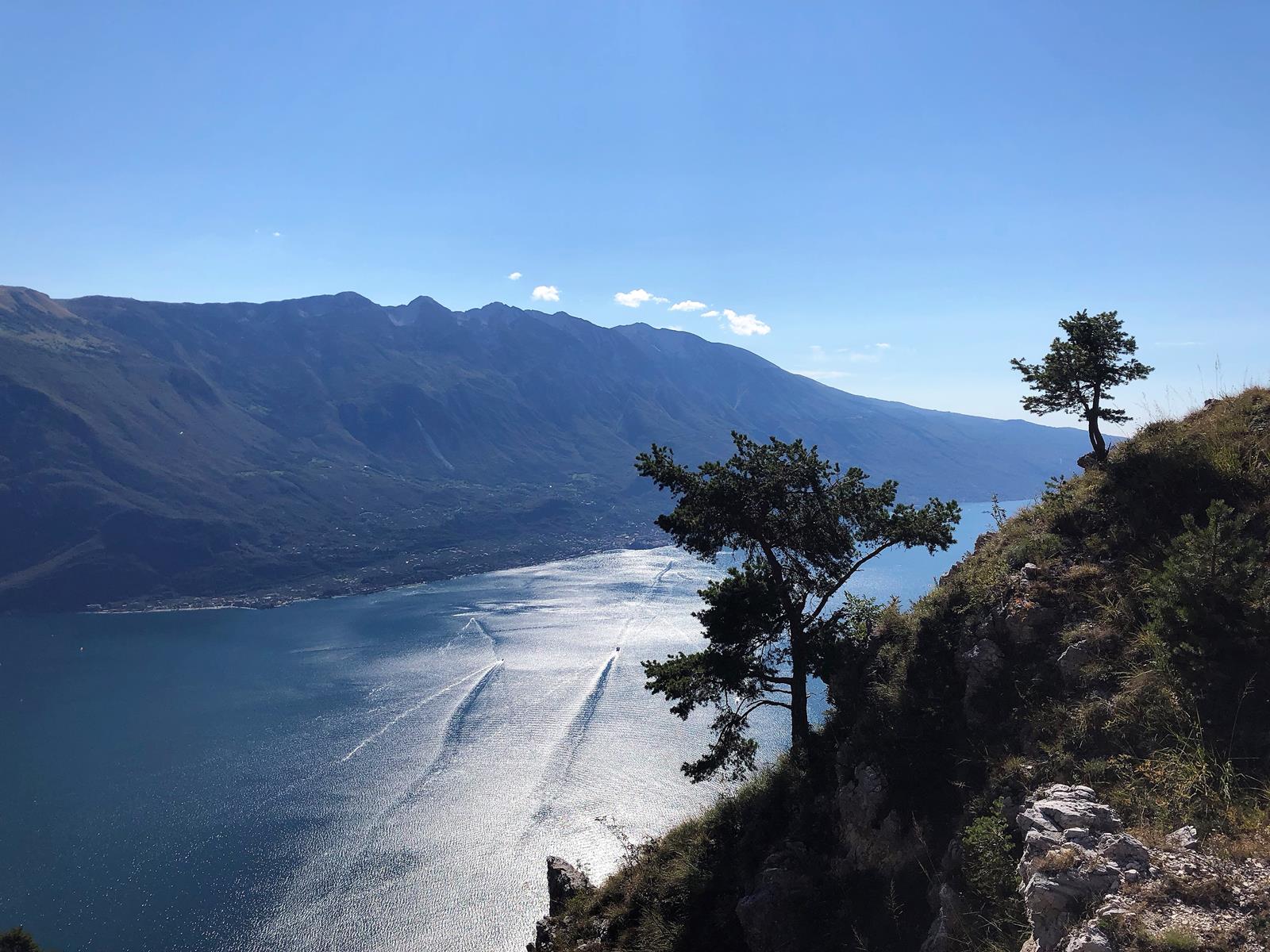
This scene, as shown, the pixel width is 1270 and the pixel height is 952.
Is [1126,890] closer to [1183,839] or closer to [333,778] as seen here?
[1183,839]

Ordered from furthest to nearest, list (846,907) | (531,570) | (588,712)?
(531,570) < (588,712) < (846,907)

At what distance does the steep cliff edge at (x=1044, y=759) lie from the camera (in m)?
7.24

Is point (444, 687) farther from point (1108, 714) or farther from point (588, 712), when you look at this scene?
point (1108, 714)

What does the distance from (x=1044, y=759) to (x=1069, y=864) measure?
9.86 feet

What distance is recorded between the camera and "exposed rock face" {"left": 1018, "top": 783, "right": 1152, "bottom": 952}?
679 centimetres

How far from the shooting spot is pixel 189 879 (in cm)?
4056

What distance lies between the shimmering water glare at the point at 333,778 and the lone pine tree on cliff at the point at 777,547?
86.3 feet

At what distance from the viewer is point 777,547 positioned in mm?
17234

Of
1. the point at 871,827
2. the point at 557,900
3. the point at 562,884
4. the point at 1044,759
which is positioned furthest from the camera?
the point at 562,884

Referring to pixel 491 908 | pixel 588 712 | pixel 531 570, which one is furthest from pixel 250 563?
pixel 491 908

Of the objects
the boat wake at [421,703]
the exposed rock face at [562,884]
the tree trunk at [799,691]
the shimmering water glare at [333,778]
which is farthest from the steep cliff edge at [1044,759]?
the boat wake at [421,703]

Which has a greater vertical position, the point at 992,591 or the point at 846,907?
the point at 992,591

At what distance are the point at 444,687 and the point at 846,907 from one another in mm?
65359

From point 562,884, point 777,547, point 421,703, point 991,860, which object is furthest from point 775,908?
point 421,703
